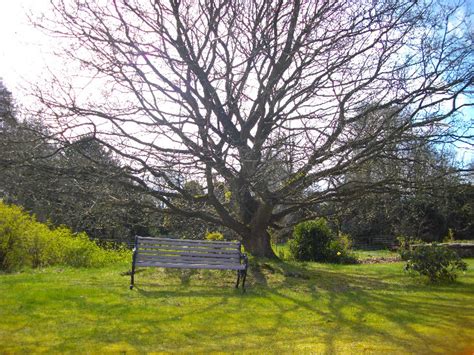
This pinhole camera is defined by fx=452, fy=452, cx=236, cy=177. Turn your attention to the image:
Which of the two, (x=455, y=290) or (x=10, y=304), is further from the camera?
(x=455, y=290)

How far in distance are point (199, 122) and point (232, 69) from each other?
5.13 feet

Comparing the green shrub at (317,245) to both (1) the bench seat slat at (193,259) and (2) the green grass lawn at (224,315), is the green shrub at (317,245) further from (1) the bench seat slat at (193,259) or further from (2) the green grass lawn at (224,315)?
(1) the bench seat slat at (193,259)

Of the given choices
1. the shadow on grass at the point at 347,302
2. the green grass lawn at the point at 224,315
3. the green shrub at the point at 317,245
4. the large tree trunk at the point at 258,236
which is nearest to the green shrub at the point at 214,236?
the large tree trunk at the point at 258,236

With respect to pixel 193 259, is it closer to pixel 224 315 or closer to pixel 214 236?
pixel 224 315

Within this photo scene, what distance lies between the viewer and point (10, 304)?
20.0 feet

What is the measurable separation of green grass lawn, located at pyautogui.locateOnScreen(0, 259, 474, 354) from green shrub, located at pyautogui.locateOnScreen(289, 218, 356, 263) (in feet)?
21.6

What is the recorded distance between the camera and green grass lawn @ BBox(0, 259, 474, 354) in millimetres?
4730

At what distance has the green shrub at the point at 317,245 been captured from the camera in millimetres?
16203

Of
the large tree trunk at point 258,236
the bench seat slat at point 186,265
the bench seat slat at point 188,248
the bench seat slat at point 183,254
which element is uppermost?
the large tree trunk at point 258,236

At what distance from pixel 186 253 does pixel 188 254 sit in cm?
5

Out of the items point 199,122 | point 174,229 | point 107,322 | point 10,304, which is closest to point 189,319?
point 107,322

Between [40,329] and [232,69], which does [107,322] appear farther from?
[232,69]

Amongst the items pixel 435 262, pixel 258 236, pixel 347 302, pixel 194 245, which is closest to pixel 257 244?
pixel 258 236

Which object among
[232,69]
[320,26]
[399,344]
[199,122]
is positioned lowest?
[399,344]
